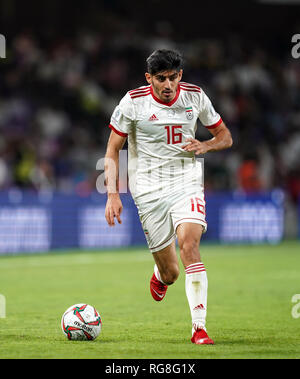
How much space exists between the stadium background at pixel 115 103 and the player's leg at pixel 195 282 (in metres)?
9.63

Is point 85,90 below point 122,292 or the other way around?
the other way around

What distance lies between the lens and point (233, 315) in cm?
872

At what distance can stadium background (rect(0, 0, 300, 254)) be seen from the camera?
1753 centimetres

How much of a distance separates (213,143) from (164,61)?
94 centimetres

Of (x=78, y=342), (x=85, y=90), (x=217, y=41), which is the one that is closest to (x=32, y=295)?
(x=78, y=342)

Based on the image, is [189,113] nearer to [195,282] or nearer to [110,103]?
[195,282]

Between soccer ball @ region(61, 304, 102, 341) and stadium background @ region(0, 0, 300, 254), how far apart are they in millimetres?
9232

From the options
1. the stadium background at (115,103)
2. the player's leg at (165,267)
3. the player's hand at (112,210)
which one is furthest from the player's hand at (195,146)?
the stadium background at (115,103)

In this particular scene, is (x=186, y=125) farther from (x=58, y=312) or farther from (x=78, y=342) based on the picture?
(x=58, y=312)

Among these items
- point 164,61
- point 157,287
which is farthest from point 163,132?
point 157,287

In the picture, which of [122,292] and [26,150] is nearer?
[122,292]

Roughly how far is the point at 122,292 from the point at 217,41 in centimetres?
1610

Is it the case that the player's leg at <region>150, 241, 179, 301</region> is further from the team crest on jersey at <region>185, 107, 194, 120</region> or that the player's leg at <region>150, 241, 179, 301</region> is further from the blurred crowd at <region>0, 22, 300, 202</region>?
the blurred crowd at <region>0, 22, 300, 202</region>

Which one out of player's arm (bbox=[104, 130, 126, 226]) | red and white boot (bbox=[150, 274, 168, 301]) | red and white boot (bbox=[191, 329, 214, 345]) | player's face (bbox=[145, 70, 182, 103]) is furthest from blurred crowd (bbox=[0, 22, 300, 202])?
red and white boot (bbox=[191, 329, 214, 345])
